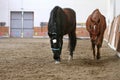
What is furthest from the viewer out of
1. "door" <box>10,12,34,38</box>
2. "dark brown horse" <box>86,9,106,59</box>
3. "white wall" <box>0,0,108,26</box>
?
"door" <box>10,12,34,38</box>

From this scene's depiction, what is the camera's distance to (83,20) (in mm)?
35812

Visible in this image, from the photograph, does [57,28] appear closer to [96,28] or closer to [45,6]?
[96,28]

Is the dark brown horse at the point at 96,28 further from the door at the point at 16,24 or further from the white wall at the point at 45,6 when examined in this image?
the door at the point at 16,24

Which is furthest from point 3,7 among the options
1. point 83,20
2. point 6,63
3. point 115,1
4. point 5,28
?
point 6,63

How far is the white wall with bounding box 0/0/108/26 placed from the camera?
1408 inches

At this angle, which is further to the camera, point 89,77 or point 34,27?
point 34,27

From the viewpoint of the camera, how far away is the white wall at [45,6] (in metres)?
35.8

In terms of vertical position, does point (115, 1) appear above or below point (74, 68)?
Result: above

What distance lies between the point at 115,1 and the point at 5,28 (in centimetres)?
1547

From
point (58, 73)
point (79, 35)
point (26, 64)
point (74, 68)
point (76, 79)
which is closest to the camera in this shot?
point (76, 79)

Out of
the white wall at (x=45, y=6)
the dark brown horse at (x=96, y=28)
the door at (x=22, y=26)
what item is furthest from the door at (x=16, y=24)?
the dark brown horse at (x=96, y=28)

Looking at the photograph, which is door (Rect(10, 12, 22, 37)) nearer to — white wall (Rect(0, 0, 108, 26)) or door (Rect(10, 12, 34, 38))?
door (Rect(10, 12, 34, 38))

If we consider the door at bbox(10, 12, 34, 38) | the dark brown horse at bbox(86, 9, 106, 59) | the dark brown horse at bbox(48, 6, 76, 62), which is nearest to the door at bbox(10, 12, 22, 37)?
the door at bbox(10, 12, 34, 38)

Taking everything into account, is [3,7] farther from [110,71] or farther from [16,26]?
[110,71]
